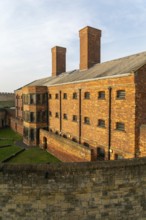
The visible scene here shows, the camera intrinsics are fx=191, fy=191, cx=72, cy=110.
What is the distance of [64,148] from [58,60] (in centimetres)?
2435

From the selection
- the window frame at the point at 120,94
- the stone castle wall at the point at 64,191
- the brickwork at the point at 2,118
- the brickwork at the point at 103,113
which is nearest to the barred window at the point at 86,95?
the brickwork at the point at 103,113

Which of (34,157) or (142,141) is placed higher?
(142,141)

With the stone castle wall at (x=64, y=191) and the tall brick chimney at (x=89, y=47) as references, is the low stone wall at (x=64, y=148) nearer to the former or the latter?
the stone castle wall at (x=64, y=191)

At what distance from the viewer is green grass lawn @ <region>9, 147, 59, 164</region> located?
22.5m

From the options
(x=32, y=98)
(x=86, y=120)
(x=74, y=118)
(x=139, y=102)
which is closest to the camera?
(x=139, y=102)

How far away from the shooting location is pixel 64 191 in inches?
360

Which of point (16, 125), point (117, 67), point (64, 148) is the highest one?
point (117, 67)

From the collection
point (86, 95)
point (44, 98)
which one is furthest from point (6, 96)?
point (86, 95)

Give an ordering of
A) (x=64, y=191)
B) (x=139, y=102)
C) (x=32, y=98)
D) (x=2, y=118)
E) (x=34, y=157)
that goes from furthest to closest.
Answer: (x=2, y=118) < (x=32, y=98) < (x=34, y=157) < (x=139, y=102) < (x=64, y=191)

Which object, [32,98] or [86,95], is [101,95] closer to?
[86,95]

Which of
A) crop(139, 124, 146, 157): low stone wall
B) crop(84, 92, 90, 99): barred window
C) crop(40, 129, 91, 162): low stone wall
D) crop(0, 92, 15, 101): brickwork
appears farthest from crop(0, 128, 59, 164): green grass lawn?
crop(0, 92, 15, 101): brickwork

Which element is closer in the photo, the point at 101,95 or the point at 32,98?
the point at 101,95

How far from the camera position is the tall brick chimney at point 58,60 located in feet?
133

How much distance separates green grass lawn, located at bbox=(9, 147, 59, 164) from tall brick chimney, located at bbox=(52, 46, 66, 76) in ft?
63.7
